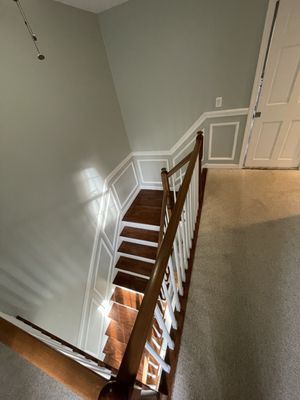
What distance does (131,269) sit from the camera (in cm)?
296

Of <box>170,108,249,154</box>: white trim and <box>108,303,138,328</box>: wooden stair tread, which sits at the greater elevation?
<box>170,108,249,154</box>: white trim

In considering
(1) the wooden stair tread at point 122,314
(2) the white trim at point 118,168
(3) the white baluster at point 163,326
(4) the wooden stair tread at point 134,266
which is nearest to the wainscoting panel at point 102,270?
(4) the wooden stair tread at point 134,266

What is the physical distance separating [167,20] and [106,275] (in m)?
3.38

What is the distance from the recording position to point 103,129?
2.58 metres

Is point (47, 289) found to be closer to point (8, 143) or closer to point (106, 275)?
point (106, 275)

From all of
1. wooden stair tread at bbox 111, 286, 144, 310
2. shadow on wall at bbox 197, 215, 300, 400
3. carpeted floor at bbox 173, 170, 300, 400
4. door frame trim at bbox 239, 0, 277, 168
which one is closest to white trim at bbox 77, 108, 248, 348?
door frame trim at bbox 239, 0, 277, 168

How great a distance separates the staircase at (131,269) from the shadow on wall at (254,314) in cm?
147

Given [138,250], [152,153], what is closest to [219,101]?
[152,153]

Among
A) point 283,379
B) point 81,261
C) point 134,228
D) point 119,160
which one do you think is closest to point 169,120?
point 119,160

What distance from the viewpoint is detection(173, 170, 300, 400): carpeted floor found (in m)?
1.02

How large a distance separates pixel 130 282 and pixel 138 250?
1.67 ft

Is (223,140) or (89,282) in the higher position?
(223,140)

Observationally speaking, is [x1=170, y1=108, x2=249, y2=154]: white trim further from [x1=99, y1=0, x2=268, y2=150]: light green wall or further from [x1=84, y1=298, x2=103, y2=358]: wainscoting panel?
[x1=84, y1=298, x2=103, y2=358]: wainscoting panel

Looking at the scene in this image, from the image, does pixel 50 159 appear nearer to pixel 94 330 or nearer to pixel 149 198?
pixel 149 198
